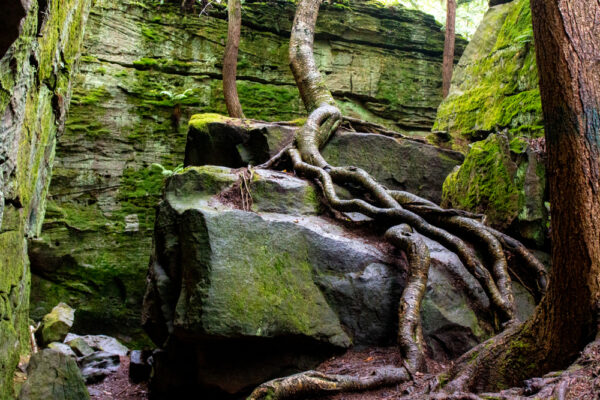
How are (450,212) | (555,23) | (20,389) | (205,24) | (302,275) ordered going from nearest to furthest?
(555,23), (20,389), (302,275), (450,212), (205,24)

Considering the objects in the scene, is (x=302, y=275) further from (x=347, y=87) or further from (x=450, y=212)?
(x=347, y=87)

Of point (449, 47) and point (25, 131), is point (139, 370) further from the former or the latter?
point (449, 47)

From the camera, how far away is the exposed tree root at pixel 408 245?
368 centimetres

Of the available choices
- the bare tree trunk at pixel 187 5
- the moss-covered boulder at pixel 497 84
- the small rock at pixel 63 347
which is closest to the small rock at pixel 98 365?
the small rock at pixel 63 347

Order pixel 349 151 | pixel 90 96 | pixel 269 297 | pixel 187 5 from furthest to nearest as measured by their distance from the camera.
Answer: pixel 187 5, pixel 90 96, pixel 349 151, pixel 269 297

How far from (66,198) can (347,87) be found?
281 inches

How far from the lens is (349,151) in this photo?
25.5 ft

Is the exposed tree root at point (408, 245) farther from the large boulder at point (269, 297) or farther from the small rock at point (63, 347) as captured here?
the small rock at point (63, 347)

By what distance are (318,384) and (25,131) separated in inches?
115

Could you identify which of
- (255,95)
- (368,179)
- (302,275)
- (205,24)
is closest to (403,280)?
(302,275)

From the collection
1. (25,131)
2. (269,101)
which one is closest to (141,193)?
(269,101)

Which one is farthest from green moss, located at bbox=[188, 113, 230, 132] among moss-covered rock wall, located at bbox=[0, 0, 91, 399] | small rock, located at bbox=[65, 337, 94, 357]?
small rock, located at bbox=[65, 337, 94, 357]

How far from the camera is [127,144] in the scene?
1042 cm

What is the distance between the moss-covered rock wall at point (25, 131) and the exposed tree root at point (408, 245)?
2.25 meters
